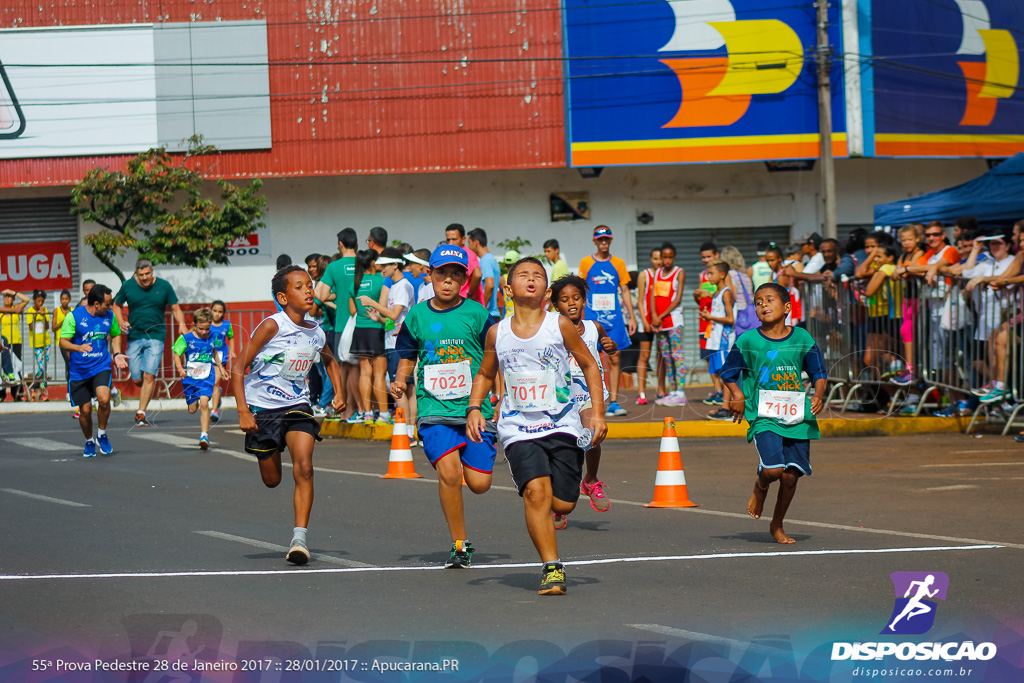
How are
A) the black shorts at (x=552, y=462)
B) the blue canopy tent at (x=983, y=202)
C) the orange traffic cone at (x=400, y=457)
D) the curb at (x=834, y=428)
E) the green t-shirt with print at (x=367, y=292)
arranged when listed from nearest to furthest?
the black shorts at (x=552, y=462) → the orange traffic cone at (x=400, y=457) → the green t-shirt with print at (x=367, y=292) → the curb at (x=834, y=428) → the blue canopy tent at (x=983, y=202)

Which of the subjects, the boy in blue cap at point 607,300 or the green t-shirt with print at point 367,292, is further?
the boy in blue cap at point 607,300

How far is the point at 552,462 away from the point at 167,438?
34.1 ft

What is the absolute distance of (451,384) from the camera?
788 cm

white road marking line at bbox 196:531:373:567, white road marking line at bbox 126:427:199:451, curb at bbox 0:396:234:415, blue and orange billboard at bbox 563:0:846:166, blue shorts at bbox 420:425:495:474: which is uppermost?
blue and orange billboard at bbox 563:0:846:166

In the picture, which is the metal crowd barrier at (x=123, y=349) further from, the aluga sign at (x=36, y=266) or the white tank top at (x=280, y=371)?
the white tank top at (x=280, y=371)

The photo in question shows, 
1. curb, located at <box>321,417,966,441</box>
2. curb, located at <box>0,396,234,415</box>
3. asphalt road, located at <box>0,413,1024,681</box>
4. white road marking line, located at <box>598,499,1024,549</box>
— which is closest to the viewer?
asphalt road, located at <box>0,413,1024,681</box>

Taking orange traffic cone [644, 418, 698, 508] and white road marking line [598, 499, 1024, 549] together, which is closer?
white road marking line [598, 499, 1024, 549]

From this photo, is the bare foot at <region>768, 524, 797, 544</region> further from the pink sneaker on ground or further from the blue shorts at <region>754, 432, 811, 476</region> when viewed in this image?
the pink sneaker on ground

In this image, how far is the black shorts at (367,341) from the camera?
1505cm

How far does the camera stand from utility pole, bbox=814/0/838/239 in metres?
25.0

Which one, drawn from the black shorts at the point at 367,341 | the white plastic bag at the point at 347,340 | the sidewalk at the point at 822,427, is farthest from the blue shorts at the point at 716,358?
the white plastic bag at the point at 347,340

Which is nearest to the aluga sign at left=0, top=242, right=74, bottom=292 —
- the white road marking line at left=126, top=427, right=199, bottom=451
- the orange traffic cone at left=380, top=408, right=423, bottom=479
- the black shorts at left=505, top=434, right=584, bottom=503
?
the white road marking line at left=126, top=427, right=199, bottom=451

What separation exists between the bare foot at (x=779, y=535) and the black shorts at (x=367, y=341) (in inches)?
287

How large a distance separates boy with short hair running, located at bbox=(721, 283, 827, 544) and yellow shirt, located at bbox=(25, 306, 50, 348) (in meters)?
18.2
